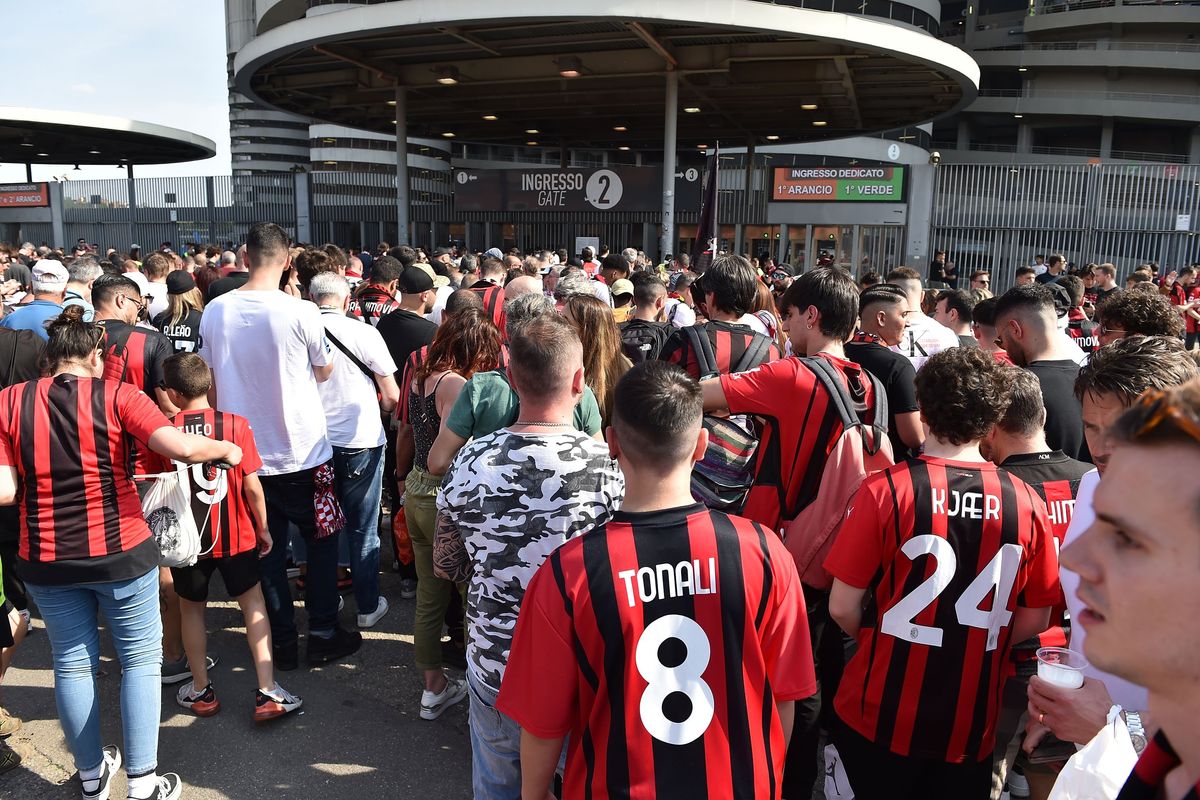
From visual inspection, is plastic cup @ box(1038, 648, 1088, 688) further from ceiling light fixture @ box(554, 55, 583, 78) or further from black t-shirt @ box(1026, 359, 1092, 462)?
ceiling light fixture @ box(554, 55, 583, 78)

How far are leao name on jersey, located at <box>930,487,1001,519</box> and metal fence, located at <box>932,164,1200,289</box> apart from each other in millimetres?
20432

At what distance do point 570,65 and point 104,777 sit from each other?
16950 mm

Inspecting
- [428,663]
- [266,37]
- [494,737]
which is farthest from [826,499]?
[266,37]

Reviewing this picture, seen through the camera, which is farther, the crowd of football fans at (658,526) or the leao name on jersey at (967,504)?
the leao name on jersey at (967,504)

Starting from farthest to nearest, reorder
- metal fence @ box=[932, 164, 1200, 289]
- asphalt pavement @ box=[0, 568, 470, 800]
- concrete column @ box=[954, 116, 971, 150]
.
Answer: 1. concrete column @ box=[954, 116, 971, 150]
2. metal fence @ box=[932, 164, 1200, 289]
3. asphalt pavement @ box=[0, 568, 470, 800]

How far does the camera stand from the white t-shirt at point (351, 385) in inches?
179

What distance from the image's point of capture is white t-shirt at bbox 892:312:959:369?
4.71m

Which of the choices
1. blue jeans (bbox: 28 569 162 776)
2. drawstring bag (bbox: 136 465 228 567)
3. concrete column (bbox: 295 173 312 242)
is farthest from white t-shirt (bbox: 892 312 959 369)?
concrete column (bbox: 295 173 312 242)

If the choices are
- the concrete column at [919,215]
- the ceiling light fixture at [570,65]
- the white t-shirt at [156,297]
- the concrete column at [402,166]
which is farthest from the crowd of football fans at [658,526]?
the concrete column at [919,215]

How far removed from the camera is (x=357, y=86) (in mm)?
19953

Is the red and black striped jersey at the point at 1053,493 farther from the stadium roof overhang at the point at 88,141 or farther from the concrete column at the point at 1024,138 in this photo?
the concrete column at the point at 1024,138

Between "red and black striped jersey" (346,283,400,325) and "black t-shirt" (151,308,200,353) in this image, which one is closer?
"black t-shirt" (151,308,200,353)

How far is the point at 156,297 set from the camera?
746cm

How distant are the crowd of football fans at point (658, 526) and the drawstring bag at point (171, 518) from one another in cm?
1
